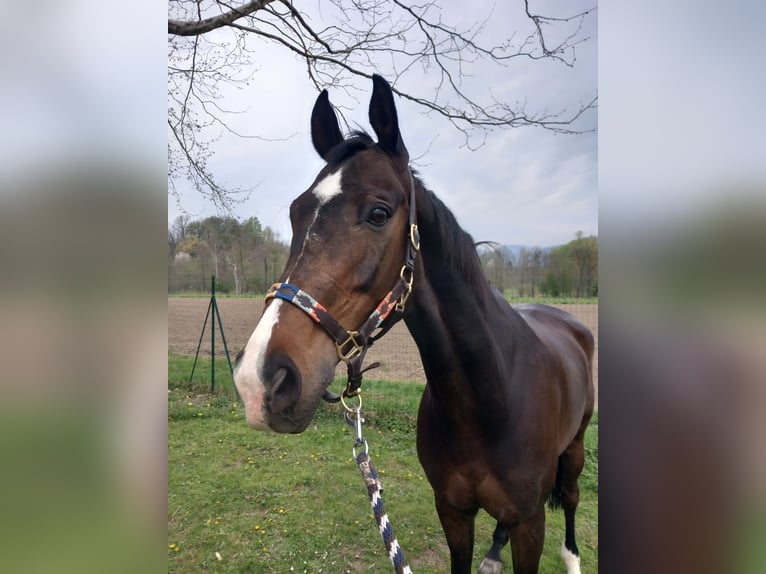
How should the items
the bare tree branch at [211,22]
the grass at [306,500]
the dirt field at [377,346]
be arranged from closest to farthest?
1. the bare tree branch at [211,22]
2. the grass at [306,500]
3. the dirt field at [377,346]

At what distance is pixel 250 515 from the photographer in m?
3.59

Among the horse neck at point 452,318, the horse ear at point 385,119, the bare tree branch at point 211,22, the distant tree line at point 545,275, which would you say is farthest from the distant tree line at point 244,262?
the horse ear at point 385,119

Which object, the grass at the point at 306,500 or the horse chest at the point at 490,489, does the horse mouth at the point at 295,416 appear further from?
the grass at the point at 306,500

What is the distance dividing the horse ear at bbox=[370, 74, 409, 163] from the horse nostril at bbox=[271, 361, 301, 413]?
953 mm

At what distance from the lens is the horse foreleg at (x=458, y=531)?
2088 mm

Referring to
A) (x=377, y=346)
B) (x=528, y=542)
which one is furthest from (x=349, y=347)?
(x=377, y=346)

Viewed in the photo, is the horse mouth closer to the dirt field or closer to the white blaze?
the white blaze

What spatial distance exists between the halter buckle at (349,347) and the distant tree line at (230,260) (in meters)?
5.28

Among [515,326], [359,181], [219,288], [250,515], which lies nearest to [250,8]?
[359,181]

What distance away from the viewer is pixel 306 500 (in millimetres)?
3828

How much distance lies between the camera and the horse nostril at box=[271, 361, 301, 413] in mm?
1080
